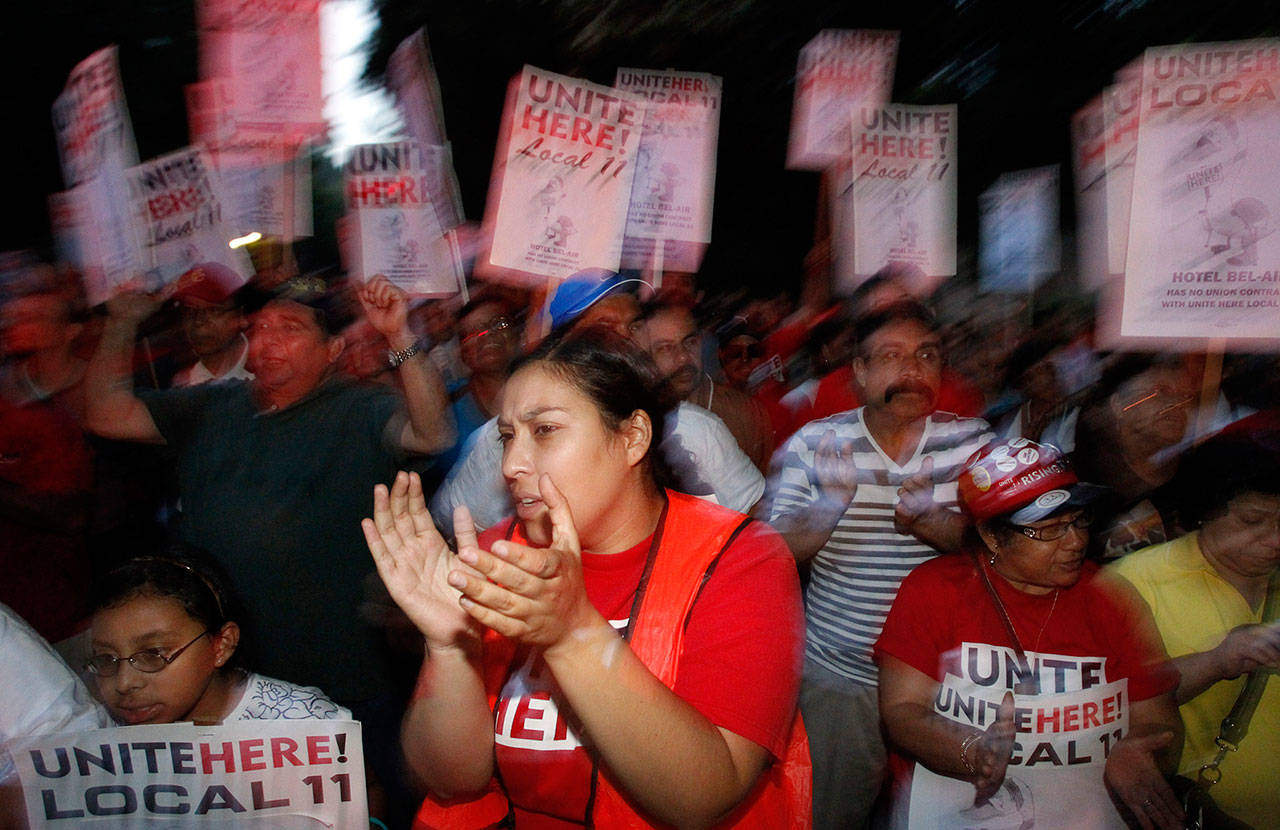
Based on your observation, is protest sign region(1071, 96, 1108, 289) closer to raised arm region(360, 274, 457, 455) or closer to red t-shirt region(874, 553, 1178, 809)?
red t-shirt region(874, 553, 1178, 809)

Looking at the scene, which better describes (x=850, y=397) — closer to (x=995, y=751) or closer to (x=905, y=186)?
(x=905, y=186)

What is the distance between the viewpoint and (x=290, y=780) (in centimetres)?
183

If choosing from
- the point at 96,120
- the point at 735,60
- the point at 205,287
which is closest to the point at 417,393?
the point at 205,287

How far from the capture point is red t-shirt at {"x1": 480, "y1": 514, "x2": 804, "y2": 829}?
1604mm

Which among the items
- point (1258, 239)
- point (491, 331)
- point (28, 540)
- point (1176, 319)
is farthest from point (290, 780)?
point (1258, 239)

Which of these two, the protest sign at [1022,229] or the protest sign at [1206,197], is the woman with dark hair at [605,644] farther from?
the protest sign at [1022,229]

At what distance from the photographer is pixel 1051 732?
235 centimetres

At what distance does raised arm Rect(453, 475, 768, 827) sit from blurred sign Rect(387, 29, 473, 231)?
364 cm

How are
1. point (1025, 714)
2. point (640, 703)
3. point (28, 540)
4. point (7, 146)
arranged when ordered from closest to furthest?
point (640, 703) → point (1025, 714) → point (28, 540) → point (7, 146)

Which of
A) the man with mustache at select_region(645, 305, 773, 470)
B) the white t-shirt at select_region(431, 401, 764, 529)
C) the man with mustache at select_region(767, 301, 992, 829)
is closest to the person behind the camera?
the white t-shirt at select_region(431, 401, 764, 529)

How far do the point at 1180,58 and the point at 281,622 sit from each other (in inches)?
131

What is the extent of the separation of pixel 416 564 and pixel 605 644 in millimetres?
451

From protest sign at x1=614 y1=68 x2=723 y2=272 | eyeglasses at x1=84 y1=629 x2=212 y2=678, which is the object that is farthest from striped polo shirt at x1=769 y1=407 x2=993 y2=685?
eyeglasses at x1=84 y1=629 x2=212 y2=678

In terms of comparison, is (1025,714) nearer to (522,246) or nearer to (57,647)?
(522,246)
